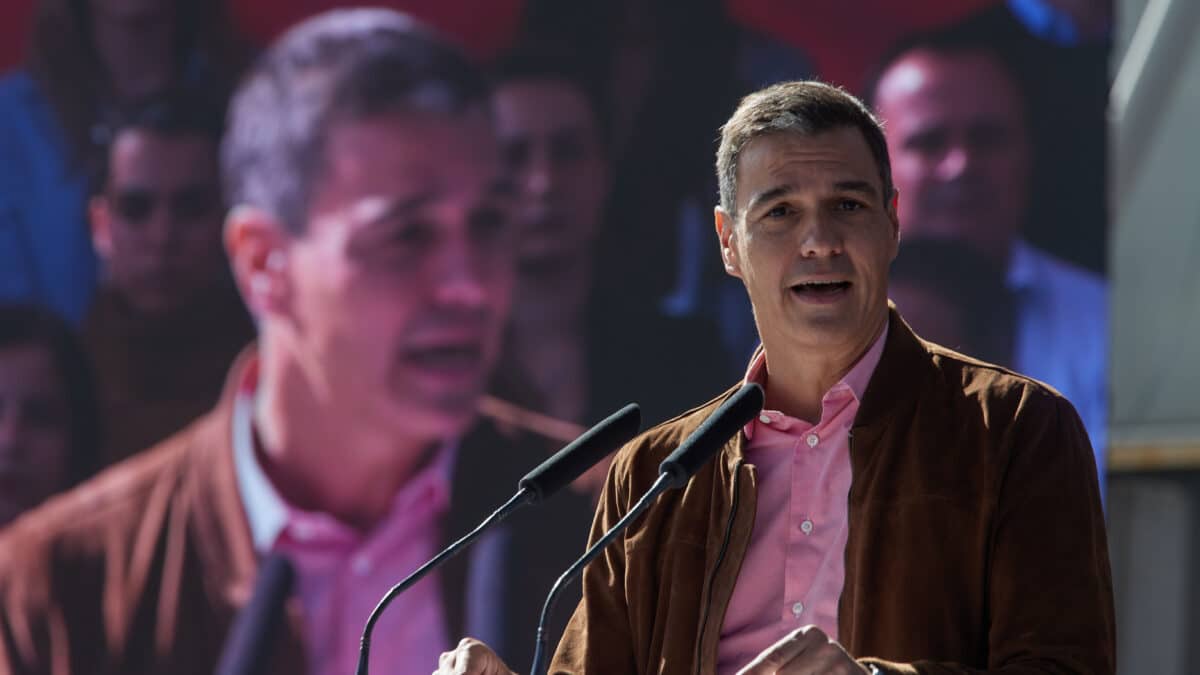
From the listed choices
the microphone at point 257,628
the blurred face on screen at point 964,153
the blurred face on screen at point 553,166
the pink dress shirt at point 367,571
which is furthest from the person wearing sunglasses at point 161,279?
the blurred face on screen at point 964,153

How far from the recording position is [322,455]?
15.7 feet

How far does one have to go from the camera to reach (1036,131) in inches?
177

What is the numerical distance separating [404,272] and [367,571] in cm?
89

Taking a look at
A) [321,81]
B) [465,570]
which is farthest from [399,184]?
[465,570]

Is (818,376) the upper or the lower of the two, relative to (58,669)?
upper

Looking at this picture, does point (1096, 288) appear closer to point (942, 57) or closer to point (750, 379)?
point (942, 57)

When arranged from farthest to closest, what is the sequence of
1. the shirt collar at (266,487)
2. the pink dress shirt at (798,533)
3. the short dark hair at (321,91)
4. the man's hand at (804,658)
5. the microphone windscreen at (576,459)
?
1. the short dark hair at (321,91)
2. the shirt collar at (266,487)
3. the pink dress shirt at (798,533)
4. the microphone windscreen at (576,459)
5. the man's hand at (804,658)

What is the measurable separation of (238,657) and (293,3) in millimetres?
2002

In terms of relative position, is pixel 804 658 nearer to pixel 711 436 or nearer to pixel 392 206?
pixel 711 436

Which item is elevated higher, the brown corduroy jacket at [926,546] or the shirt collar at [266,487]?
the brown corduroy jacket at [926,546]

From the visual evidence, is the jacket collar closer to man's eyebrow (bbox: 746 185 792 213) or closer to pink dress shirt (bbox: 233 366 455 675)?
man's eyebrow (bbox: 746 185 792 213)

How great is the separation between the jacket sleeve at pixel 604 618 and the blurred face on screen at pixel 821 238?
1.16 ft

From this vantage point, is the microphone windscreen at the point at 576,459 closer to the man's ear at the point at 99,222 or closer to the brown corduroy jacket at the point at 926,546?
the brown corduroy jacket at the point at 926,546

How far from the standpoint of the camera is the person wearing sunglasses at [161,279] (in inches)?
193
